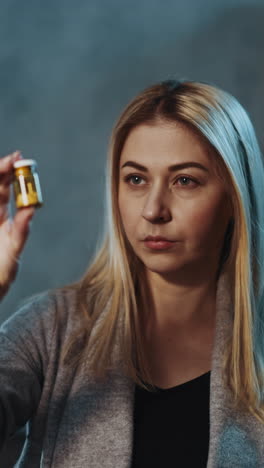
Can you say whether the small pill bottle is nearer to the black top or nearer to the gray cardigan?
the gray cardigan

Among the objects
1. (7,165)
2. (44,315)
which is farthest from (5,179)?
(44,315)

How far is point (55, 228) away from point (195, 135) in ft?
3.71

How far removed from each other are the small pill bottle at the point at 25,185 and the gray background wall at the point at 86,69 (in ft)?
4.38

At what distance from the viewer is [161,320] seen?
1.76 metres

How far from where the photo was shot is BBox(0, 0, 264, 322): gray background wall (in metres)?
2.61

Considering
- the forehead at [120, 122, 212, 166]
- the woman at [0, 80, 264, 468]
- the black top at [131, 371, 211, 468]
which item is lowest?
the black top at [131, 371, 211, 468]

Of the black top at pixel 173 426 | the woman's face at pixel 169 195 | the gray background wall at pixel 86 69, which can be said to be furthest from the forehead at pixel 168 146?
the gray background wall at pixel 86 69

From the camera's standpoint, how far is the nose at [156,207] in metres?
1.56

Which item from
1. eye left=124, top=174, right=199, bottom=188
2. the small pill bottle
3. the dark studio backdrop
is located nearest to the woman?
eye left=124, top=174, right=199, bottom=188

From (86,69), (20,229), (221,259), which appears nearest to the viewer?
(20,229)

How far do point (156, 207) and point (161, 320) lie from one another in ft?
0.98

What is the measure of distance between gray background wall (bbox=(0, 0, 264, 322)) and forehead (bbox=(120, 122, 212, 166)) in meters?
1.02

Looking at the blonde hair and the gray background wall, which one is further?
the gray background wall

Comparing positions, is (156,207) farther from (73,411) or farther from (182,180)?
(73,411)
